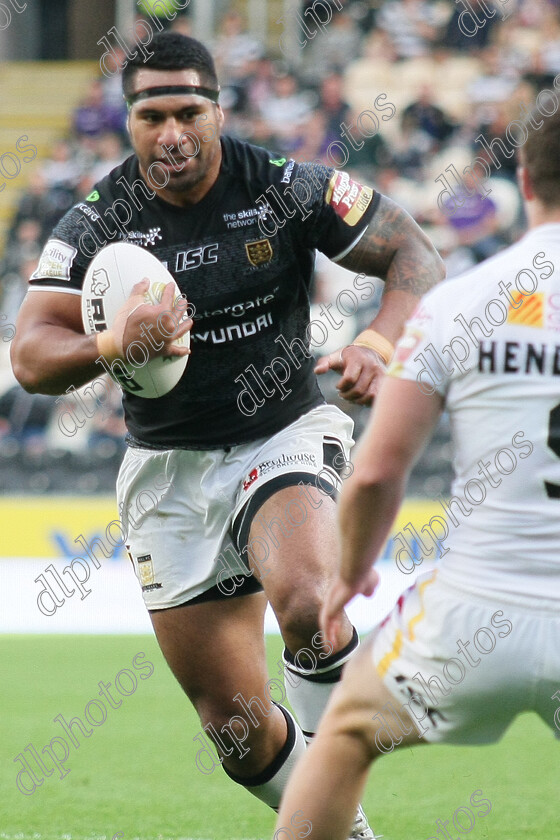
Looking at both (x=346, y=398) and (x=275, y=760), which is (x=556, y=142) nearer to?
(x=346, y=398)

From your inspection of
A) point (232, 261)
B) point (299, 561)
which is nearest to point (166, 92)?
point (232, 261)

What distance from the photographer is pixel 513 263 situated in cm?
250

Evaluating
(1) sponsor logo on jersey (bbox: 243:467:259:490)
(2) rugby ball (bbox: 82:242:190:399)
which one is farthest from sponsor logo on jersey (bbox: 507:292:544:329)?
(1) sponsor logo on jersey (bbox: 243:467:259:490)

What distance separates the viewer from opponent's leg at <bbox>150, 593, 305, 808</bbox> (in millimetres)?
4047

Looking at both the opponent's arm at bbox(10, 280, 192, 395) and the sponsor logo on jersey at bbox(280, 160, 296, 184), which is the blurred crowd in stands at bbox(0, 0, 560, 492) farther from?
the opponent's arm at bbox(10, 280, 192, 395)

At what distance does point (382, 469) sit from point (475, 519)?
0.80 ft

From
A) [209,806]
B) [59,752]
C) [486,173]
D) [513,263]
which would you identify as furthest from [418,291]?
[486,173]

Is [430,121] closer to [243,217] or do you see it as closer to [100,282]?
[243,217]

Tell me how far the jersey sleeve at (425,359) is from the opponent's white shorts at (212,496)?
146cm

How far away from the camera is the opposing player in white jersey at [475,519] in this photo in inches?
96.7

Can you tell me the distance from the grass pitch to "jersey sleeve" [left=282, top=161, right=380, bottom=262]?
7.04 feet

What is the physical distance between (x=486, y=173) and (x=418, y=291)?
Result: 8430mm

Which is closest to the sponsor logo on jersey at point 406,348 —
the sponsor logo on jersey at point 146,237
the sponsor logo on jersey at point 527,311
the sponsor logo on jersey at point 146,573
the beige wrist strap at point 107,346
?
the sponsor logo on jersey at point 527,311

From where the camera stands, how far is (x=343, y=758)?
2529 millimetres
